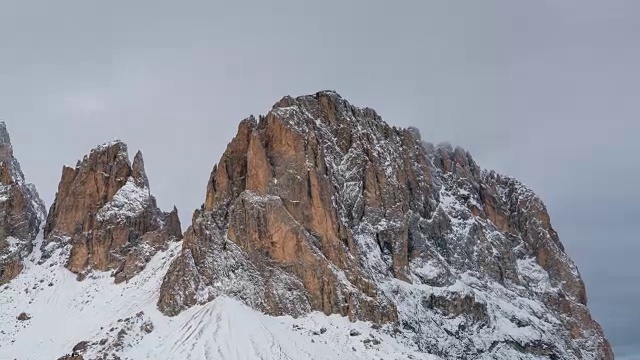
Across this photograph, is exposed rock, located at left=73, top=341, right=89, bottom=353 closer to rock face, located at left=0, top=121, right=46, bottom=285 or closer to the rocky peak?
rock face, located at left=0, top=121, right=46, bottom=285

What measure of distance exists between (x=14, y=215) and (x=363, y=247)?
7425cm

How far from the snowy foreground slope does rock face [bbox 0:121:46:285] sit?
662 centimetres

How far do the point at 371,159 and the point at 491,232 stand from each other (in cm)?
3626

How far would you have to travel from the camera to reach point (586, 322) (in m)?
190

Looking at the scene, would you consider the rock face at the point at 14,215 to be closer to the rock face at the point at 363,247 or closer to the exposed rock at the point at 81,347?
the exposed rock at the point at 81,347

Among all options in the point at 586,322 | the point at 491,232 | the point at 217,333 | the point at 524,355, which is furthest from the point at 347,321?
the point at 586,322

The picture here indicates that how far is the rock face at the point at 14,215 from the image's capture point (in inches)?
6585

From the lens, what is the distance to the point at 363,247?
16050 centimetres

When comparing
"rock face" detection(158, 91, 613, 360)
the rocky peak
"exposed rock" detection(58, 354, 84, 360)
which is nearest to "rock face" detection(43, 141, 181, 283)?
the rocky peak

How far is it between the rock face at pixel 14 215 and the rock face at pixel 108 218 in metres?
4.11

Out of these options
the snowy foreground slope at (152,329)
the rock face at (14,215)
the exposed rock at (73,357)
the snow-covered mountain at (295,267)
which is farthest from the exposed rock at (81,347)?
the rock face at (14,215)

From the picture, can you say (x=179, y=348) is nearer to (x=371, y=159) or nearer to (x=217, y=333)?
(x=217, y=333)

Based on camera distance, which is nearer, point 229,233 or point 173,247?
point 229,233

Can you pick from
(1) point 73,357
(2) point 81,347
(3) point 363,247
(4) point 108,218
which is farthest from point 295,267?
(4) point 108,218
